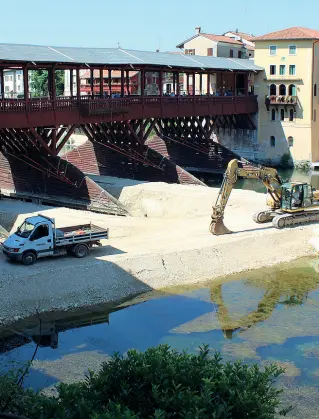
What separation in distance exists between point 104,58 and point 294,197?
19896 millimetres

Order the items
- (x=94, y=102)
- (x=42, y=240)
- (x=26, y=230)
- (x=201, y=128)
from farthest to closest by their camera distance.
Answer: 1. (x=201, y=128)
2. (x=94, y=102)
3. (x=26, y=230)
4. (x=42, y=240)

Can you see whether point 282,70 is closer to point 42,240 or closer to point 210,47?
point 210,47

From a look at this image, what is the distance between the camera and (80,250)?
1119 inches

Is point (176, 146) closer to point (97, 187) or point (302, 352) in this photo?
point (97, 187)

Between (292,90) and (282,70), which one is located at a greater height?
(282,70)

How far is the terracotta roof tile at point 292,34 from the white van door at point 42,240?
4076cm

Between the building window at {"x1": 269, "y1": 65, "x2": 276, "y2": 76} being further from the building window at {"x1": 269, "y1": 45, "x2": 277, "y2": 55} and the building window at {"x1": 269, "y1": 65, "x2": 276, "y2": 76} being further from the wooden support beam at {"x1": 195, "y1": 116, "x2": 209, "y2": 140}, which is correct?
the wooden support beam at {"x1": 195, "y1": 116, "x2": 209, "y2": 140}

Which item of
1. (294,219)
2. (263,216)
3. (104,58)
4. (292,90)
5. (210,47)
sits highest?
(210,47)

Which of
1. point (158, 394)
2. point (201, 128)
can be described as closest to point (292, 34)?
point (201, 128)

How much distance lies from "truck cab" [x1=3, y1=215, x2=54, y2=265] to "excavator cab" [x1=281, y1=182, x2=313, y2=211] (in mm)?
12912

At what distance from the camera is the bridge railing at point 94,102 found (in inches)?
1634

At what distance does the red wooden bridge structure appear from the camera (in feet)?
139

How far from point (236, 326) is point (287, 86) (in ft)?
140

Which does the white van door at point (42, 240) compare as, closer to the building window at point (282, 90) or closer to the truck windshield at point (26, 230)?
the truck windshield at point (26, 230)
